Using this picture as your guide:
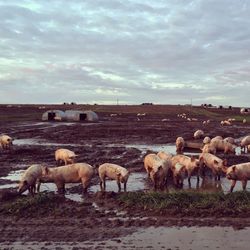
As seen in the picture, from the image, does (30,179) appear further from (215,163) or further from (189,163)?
(215,163)

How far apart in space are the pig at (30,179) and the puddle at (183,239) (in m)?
5.77

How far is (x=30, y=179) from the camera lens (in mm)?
16234

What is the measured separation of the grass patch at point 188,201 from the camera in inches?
549

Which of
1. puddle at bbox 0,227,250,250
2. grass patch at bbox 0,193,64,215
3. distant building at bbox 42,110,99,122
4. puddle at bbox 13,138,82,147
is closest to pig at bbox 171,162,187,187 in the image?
grass patch at bbox 0,193,64,215

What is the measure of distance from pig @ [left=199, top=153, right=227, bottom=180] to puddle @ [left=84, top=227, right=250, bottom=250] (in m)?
7.43

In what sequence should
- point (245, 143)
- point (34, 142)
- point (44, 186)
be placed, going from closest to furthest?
point (44, 186) < point (245, 143) < point (34, 142)

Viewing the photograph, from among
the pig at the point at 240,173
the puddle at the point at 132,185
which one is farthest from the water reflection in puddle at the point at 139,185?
the pig at the point at 240,173

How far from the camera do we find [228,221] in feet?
41.8

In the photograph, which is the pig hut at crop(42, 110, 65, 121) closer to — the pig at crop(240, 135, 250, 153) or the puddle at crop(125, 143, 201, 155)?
the puddle at crop(125, 143, 201, 155)

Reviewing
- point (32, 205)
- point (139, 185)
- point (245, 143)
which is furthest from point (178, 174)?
point (245, 143)

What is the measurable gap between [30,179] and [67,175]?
57.7 inches

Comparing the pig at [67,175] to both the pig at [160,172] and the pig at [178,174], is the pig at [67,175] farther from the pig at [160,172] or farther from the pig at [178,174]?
the pig at [178,174]

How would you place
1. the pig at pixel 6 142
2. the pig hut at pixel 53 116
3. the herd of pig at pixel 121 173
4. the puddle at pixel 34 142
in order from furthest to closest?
the pig hut at pixel 53 116
the puddle at pixel 34 142
the pig at pixel 6 142
the herd of pig at pixel 121 173

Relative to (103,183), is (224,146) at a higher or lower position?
higher
